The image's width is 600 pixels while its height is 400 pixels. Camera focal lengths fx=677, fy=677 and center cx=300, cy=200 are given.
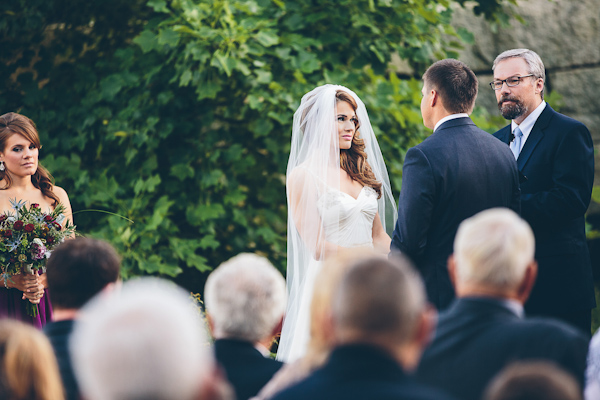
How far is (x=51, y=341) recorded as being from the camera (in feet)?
8.00

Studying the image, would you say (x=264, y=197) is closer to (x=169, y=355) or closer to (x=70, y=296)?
(x=70, y=296)

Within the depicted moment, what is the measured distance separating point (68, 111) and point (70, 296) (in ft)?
13.7

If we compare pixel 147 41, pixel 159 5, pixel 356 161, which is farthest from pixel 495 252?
pixel 147 41

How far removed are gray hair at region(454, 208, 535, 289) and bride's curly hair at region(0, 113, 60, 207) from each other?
348 cm

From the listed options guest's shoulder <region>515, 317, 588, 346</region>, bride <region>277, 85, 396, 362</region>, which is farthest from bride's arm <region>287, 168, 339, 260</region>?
guest's shoulder <region>515, 317, 588, 346</region>

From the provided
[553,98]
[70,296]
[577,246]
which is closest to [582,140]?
[577,246]

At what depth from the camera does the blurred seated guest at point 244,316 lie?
2.24 m

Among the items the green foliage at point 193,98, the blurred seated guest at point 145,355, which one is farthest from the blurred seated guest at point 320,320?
the green foliage at point 193,98

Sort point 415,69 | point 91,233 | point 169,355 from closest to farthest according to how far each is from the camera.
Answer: point 169,355
point 91,233
point 415,69

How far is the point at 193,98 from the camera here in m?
6.27

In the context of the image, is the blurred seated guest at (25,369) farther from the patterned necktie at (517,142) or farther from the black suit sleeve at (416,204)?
the patterned necktie at (517,142)

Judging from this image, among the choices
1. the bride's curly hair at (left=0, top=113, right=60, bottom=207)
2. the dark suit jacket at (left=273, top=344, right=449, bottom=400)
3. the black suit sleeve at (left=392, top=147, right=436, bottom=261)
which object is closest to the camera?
the dark suit jacket at (left=273, top=344, right=449, bottom=400)

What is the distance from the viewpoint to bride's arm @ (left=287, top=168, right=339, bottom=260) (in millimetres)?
4219

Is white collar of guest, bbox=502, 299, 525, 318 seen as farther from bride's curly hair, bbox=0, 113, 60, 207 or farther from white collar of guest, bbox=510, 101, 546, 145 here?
bride's curly hair, bbox=0, 113, 60, 207
